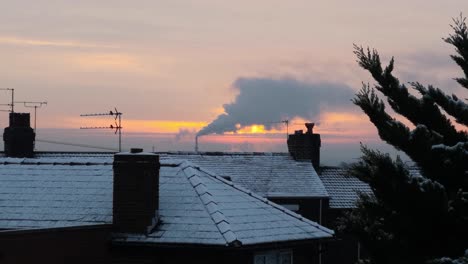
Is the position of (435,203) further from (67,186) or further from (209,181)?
(67,186)

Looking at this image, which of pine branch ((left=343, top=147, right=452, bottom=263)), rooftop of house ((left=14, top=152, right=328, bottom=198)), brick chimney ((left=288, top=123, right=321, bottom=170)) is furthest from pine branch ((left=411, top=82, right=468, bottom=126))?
brick chimney ((left=288, top=123, right=321, bottom=170))

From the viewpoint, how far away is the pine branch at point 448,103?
37.7 ft

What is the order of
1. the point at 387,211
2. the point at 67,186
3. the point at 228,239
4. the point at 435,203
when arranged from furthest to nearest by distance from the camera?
the point at 67,186
the point at 228,239
the point at 387,211
the point at 435,203

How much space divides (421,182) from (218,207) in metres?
8.76

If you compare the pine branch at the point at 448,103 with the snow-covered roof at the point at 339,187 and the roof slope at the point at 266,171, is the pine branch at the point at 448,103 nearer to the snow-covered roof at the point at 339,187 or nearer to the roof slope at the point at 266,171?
the roof slope at the point at 266,171

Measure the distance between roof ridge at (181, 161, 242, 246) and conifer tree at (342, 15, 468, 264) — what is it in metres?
5.59

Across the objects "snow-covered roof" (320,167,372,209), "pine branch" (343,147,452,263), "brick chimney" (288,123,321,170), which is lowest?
"snow-covered roof" (320,167,372,209)

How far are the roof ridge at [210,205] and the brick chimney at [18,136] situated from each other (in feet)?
60.5

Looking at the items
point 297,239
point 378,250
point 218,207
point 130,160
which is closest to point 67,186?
point 130,160

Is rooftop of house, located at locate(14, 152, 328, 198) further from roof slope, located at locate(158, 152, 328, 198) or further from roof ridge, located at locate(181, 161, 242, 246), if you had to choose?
roof ridge, located at locate(181, 161, 242, 246)

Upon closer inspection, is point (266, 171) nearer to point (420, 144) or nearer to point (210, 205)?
point (210, 205)

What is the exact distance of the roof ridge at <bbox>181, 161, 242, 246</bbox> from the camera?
16.7 meters

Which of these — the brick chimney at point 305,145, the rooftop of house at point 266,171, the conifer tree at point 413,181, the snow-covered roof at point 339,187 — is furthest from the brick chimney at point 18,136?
the conifer tree at point 413,181

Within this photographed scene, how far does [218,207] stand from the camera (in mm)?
18219
